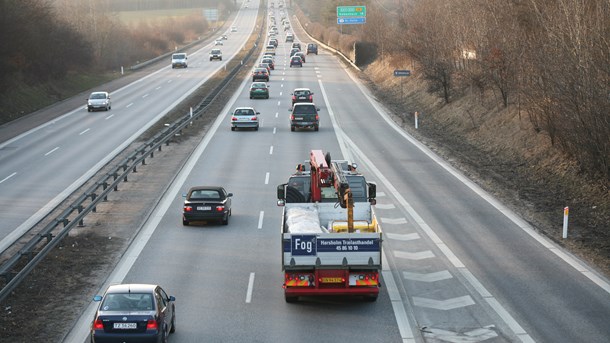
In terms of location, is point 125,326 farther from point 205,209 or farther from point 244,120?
point 244,120

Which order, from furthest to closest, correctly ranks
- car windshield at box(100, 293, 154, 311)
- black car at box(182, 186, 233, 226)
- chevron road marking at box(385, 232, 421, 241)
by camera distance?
black car at box(182, 186, 233, 226), chevron road marking at box(385, 232, 421, 241), car windshield at box(100, 293, 154, 311)

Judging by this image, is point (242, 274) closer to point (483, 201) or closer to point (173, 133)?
point (483, 201)

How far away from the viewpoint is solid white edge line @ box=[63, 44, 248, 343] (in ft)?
61.9

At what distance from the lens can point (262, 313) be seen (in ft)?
65.3

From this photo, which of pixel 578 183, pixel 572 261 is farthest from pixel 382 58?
pixel 572 261

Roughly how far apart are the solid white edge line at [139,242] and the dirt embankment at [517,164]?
11828mm

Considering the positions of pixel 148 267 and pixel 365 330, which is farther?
pixel 148 267

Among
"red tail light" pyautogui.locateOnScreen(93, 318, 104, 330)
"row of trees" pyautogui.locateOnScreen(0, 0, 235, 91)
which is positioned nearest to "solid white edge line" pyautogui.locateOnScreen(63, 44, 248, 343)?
"red tail light" pyautogui.locateOnScreen(93, 318, 104, 330)

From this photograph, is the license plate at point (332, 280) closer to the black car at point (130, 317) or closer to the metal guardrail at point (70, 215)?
the black car at point (130, 317)

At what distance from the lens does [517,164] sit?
39344 millimetres

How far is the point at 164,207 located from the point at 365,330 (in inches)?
576

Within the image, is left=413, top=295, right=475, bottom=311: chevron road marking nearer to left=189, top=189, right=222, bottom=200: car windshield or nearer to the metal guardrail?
the metal guardrail

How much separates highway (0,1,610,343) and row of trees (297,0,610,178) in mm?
4362

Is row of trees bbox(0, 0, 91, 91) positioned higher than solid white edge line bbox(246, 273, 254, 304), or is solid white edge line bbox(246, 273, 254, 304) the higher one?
row of trees bbox(0, 0, 91, 91)
